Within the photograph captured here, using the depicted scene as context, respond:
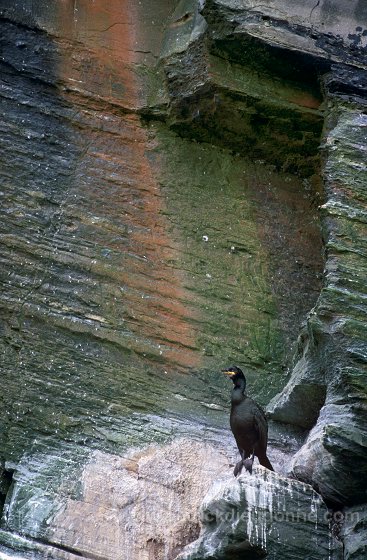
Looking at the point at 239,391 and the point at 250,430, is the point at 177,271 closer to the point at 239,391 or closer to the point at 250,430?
the point at 239,391

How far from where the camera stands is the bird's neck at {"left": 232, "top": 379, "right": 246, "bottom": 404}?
8.45 m

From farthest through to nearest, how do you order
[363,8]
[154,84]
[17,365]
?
[154,84]
[363,8]
[17,365]

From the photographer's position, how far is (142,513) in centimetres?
811

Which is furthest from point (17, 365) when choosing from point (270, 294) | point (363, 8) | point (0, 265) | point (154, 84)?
point (363, 8)

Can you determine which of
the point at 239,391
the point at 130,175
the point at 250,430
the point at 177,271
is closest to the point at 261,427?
the point at 250,430

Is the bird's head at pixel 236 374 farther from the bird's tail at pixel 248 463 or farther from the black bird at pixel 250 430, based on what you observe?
the bird's tail at pixel 248 463

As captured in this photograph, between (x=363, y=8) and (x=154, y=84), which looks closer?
(x=363, y=8)

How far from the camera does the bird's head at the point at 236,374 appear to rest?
28.3ft

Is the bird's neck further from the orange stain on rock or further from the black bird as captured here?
the orange stain on rock

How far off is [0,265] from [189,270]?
159 cm

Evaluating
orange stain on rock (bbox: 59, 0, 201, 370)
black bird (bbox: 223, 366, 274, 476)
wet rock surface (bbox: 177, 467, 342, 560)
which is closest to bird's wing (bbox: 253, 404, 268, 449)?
black bird (bbox: 223, 366, 274, 476)

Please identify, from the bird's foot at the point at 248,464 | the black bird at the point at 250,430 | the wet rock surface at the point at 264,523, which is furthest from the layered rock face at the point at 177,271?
the black bird at the point at 250,430

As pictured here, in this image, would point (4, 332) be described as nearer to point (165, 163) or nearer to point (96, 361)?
point (96, 361)

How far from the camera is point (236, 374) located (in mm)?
8625
